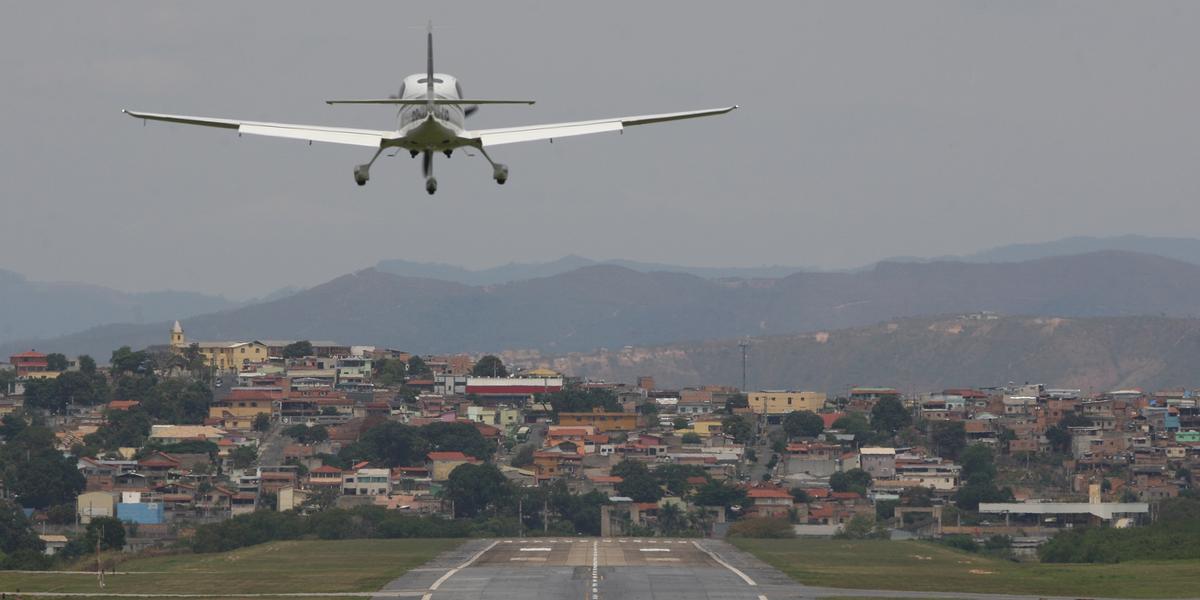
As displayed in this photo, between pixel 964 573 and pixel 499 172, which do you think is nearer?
pixel 499 172

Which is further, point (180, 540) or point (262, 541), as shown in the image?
point (180, 540)

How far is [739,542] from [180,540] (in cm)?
5620

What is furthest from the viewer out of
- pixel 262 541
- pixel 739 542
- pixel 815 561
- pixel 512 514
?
pixel 512 514

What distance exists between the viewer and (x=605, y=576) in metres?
104

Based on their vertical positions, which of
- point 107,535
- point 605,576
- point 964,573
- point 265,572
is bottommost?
point 964,573

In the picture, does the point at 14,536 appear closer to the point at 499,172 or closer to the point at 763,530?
the point at 763,530

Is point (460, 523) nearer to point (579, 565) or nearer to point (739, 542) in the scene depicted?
point (739, 542)

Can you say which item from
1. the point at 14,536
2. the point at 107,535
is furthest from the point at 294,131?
the point at 14,536

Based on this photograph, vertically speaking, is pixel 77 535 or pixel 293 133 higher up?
pixel 293 133

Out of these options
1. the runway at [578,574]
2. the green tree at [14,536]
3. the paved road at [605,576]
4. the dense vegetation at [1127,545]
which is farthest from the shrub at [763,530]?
the green tree at [14,536]

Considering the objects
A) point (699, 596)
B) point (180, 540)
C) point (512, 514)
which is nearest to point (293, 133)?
point (699, 596)

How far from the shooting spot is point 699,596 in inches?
3659

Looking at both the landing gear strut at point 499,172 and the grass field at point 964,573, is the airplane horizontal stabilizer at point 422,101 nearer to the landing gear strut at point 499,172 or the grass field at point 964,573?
the landing gear strut at point 499,172

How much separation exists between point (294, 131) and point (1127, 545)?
86130 millimetres
